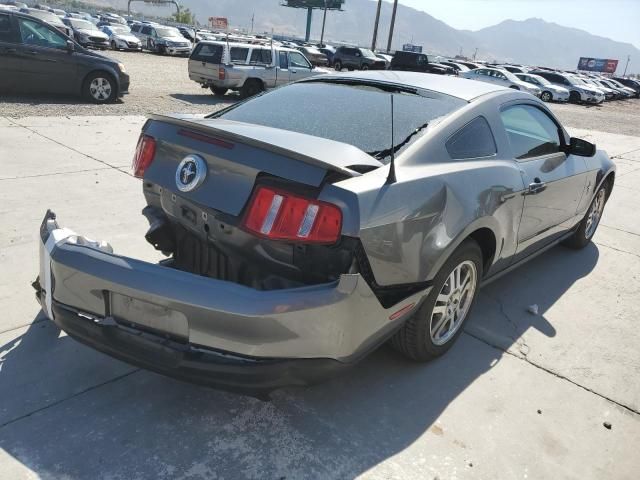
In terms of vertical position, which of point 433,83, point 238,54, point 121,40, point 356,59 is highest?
point 433,83

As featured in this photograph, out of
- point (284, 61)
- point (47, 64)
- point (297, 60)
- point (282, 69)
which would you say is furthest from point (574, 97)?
point (47, 64)

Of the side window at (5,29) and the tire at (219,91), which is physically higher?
the side window at (5,29)

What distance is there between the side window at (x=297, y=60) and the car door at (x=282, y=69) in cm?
25

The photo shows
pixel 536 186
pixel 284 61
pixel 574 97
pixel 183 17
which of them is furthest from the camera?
pixel 183 17

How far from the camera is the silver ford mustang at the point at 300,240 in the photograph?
89.0 inches

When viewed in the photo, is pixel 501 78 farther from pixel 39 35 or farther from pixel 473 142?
pixel 473 142

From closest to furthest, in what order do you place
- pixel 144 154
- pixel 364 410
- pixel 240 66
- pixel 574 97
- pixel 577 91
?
pixel 364 410 → pixel 144 154 → pixel 240 66 → pixel 577 91 → pixel 574 97

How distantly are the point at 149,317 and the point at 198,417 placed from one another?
58 cm

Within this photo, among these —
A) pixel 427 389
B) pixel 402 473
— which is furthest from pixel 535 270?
pixel 402 473

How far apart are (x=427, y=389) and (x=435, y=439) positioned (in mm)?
394

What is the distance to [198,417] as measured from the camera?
261 centimetres

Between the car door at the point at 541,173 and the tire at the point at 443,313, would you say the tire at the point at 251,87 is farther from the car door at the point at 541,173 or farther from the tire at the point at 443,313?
Result: the tire at the point at 443,313

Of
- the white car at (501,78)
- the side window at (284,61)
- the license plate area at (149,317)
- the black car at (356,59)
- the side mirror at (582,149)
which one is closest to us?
the license plate area at (149,317)

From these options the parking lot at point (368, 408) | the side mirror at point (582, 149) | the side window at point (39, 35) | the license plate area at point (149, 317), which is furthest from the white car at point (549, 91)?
the license plate area at point (149, 317)
